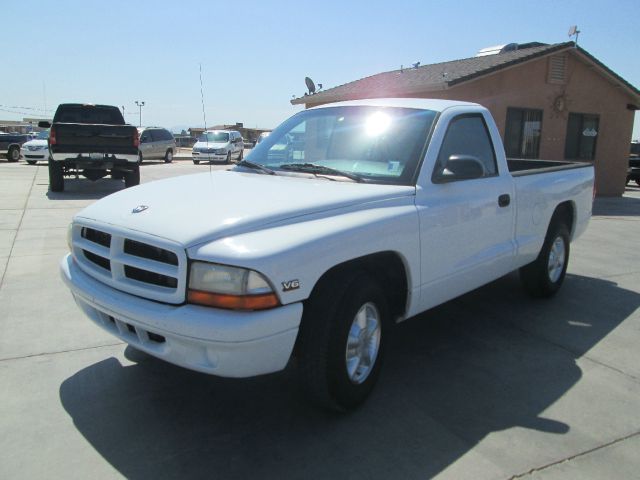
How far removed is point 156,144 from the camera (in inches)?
1030

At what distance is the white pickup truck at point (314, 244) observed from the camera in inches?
102

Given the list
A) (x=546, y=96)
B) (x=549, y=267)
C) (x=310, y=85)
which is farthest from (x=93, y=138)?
(x=546, y=96)

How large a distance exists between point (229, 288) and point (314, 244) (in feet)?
1.58

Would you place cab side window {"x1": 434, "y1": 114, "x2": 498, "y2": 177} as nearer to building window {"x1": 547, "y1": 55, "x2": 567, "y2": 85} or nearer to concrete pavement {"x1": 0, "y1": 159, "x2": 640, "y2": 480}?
concrete pavement {"x1": 0, "y1": 159, "x2": 640, "y2": 480}

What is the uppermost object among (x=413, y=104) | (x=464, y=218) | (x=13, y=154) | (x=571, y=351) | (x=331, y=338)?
(x=413, y=104)

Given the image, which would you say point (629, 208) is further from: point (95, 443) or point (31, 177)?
point (31, 177)

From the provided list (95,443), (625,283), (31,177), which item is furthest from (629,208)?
(31,177)

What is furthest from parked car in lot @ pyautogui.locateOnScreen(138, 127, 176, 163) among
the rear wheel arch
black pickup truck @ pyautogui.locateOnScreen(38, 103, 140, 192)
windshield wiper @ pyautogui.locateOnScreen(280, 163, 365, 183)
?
windshield wiper @ pyautogui.locateOnScreen(280, 163, 365, 183)

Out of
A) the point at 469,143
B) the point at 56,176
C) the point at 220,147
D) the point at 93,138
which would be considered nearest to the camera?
the point at 469,143

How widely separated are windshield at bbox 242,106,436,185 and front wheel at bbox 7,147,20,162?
25944mm

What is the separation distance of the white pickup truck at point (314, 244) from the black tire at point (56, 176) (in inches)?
408

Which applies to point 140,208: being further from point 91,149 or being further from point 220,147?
point 220,147

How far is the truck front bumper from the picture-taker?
2.51 meters

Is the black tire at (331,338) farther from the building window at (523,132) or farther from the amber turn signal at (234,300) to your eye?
the building window at (523,132)
